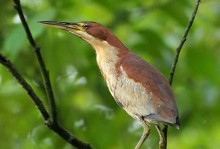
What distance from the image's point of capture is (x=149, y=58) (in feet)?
17.5

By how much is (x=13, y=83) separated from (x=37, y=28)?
885mm

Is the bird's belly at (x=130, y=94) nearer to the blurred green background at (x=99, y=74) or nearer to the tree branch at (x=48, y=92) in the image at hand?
the tree branch at (x=48, y=92)

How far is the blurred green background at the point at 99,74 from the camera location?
4.66 meters

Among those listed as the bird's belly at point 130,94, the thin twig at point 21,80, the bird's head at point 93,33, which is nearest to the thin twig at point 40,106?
the thin twig at point 21,80

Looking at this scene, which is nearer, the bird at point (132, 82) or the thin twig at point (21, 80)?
the thin twig at point (21, 80)

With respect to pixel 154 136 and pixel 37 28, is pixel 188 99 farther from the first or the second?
pixel 37 28

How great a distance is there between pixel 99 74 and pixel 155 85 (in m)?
2.29

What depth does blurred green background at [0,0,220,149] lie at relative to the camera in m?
4.66

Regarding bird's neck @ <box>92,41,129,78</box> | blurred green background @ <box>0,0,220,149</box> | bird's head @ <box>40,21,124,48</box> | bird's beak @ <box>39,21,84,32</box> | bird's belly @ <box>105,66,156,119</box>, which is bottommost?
blurred green background @ <box>0,0,220,149</box>

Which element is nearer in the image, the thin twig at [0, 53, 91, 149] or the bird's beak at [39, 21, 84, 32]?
the thin twig at [0, 53, 91, 149]

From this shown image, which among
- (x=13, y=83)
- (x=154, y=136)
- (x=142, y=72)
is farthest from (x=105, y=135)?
(x=142, y=72)

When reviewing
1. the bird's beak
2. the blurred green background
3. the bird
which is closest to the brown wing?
the bird

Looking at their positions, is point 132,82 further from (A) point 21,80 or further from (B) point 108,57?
(A) point 21,80

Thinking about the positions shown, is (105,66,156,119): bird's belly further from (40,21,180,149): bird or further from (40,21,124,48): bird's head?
(40,21,124,48): bird's head
